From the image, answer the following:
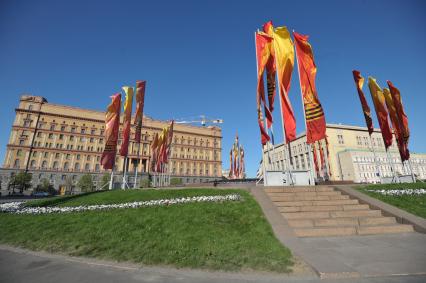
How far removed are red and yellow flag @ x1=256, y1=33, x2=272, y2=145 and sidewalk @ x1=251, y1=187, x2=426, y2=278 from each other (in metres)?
9.04

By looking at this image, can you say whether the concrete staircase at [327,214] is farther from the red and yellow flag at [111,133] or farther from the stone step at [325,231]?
the red and yellow flag at [111,133]

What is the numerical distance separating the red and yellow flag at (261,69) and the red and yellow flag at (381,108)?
12.1 m

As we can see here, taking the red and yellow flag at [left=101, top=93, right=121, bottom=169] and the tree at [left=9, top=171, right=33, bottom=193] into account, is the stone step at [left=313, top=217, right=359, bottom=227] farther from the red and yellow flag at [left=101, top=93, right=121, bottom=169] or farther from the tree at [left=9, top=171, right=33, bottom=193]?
the tree at [left=9, top=171, right=33, bottom=193]

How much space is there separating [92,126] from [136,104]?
7584 centimetres

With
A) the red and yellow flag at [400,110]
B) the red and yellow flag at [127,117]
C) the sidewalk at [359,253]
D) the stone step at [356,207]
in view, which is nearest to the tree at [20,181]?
the red and yellow flag at [127,117]

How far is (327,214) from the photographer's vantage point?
9789mm

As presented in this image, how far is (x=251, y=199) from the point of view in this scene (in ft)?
37.5

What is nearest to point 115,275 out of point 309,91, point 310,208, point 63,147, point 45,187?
point 310,208

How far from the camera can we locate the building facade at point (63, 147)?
71688 mm

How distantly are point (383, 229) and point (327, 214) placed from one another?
203 cm

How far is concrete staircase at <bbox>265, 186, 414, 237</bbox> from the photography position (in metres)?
8.30

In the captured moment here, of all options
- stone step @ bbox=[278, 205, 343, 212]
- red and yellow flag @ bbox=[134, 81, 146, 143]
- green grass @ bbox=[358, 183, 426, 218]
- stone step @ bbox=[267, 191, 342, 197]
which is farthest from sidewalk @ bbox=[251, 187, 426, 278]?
red and yellow flag @ bbox=[134, 81, 146, 143]

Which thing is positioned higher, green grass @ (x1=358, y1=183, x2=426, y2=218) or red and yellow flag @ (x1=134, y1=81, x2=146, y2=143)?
red and yellow flag @ (x1=134, y1=81, x2=146, y2=143)

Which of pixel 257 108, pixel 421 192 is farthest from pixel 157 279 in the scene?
pixel 421 192
